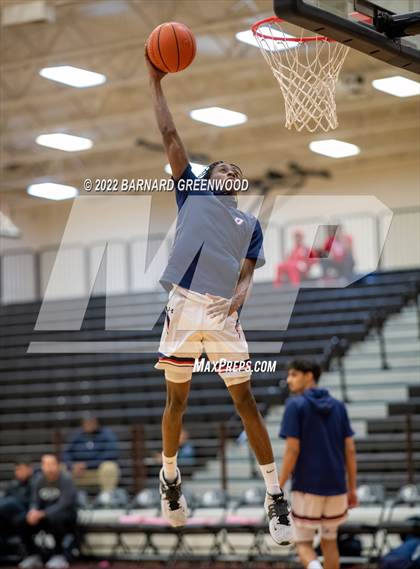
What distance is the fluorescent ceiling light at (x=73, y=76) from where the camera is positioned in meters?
15.2

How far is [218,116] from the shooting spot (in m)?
18.4

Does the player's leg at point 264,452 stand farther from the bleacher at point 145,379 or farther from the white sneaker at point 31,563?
the bleacher at point 145,379

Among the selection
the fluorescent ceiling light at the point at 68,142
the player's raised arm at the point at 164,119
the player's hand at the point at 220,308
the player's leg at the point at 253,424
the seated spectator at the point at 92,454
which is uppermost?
the fluorescent ceiling light at the point at 68,142

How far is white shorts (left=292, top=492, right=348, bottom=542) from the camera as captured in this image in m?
9.08

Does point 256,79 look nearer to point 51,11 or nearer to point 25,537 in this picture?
point 51,11

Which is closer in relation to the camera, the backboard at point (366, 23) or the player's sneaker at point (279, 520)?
the backboard at point (366, 23)

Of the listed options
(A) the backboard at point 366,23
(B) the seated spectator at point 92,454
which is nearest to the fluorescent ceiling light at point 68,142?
(B) the seated spectator at point 92,454

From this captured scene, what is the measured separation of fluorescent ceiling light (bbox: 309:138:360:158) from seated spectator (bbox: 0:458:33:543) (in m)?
8.09

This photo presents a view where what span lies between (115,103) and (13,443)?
5693 mm

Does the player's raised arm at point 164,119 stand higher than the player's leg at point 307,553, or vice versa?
the player's raised arm at point 164,119

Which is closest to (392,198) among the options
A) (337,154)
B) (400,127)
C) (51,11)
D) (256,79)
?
(337,154)

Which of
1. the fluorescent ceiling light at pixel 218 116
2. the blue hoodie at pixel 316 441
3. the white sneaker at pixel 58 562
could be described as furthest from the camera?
Result: the fluorescent ceiling light at pixel 218 116

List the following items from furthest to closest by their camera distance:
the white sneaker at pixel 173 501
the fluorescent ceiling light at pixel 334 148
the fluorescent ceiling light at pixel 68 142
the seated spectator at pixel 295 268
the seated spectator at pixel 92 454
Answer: the fluorescent ceiling light at pixel 68 142 < the fluorescent ceiling light at pixel 334 148 < the seated spectator at pixel 295 268 < the seated spectator at pixel 92 454 < the white sneaker at pixel 173 501

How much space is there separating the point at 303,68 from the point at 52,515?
671cm
